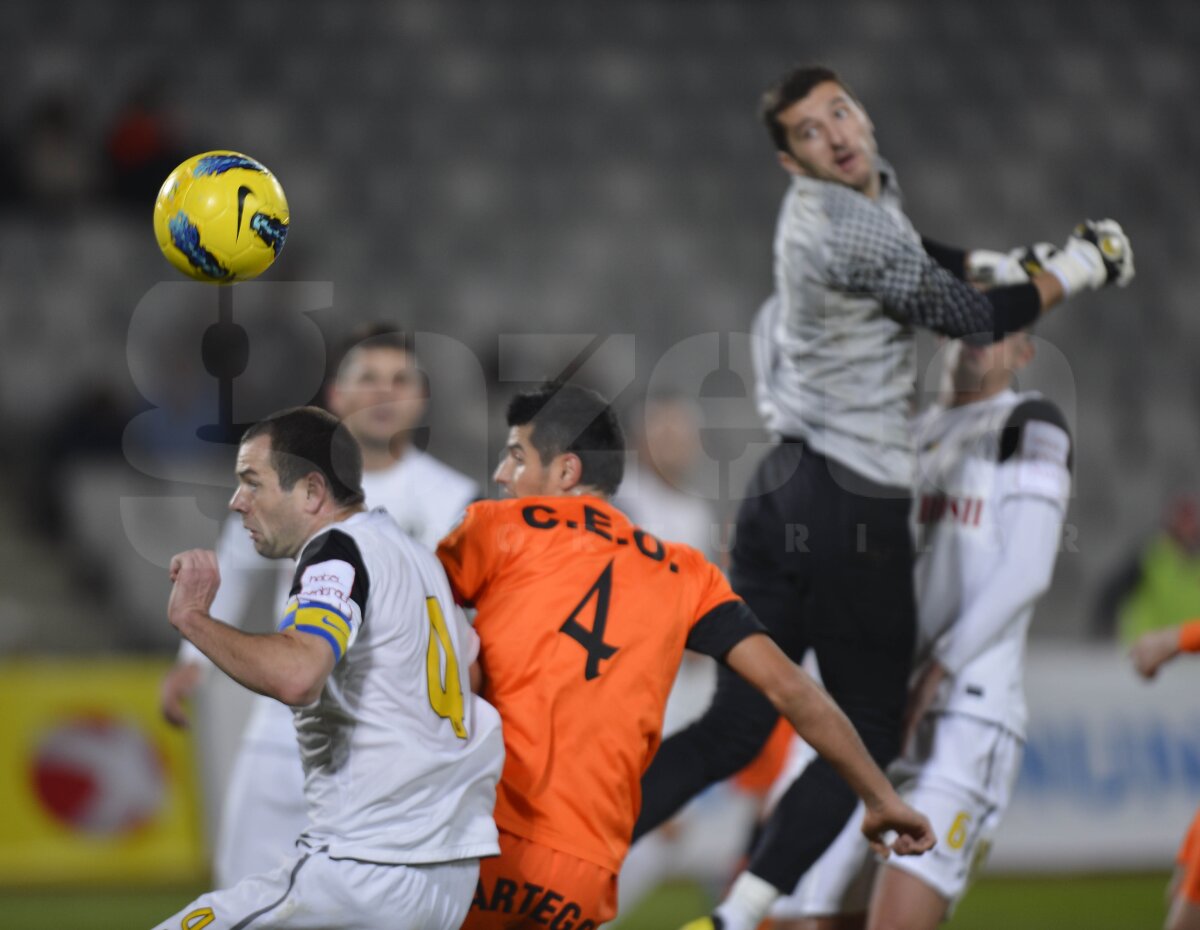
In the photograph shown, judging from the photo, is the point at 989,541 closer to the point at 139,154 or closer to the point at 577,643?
the point at 577,643

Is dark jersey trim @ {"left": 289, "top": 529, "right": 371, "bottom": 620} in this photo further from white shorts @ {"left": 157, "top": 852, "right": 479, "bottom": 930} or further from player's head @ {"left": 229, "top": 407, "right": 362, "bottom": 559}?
white shorts @ {"left": 157, "top": 852, "right": 479, "bottom": 930}

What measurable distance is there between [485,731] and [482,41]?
35.7ft

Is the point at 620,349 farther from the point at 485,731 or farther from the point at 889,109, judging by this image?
the point at 485,731

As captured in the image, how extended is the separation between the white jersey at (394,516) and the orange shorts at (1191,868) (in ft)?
8.37

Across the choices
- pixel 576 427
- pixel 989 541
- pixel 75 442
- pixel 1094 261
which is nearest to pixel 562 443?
pixel 576 427

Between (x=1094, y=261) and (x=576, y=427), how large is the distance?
165 cm

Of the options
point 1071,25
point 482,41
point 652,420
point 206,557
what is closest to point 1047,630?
point 652,420

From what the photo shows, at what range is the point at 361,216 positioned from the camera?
12.7 metres

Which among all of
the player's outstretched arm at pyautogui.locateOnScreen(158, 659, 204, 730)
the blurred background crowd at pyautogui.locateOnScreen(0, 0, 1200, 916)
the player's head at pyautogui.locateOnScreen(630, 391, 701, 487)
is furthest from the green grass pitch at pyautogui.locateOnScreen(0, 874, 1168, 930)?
the player's outstretched arm at pyautogui.locateOnScreen(158, 659, 204, 730)

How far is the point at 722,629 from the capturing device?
3.82 m

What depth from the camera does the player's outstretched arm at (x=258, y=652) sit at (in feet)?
10.0

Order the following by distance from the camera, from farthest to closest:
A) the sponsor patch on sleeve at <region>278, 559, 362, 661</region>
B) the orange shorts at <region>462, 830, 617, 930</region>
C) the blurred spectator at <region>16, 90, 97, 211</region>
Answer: the blurred spectator at <region>16, 90, 97, 211</region> < the orange shorts at <region>462, 830, 617, 930</region> < the sponsor patch on sleeve at <region>278, 559, 362, 661</region>

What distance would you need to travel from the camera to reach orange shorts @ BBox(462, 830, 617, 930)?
368 cm

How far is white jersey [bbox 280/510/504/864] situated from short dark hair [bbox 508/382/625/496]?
0.61m
